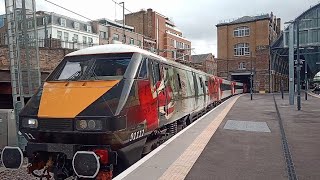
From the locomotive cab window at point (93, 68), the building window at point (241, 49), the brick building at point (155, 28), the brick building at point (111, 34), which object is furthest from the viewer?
the brick building at point (155, 28)

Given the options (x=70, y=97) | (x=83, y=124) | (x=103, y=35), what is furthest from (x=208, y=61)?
(x=83, y=124)

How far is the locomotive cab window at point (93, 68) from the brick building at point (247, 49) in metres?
55.5

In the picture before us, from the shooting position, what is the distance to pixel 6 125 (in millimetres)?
10547

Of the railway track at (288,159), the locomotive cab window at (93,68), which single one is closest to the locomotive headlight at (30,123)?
the locomotive cab window at (93,68)

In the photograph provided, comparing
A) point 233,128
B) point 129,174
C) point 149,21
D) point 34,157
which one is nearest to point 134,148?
point 129,174

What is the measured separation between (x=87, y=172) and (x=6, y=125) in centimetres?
629

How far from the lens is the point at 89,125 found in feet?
18.7

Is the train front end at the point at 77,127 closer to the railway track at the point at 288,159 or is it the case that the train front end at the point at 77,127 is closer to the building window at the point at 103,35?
the railway track at the point at 288,159

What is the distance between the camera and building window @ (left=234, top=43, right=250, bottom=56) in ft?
214

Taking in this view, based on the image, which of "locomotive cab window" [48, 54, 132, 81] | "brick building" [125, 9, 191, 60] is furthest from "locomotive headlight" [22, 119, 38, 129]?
"brick building" [125, 9, 191, 60]

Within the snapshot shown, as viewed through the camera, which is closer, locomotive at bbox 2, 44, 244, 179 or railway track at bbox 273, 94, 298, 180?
locomotive at bbox 2, 44, 244, 179

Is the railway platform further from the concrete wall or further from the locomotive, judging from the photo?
the concrete wall

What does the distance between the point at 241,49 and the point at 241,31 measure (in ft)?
12.1

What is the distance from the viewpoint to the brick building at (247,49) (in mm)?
60688
